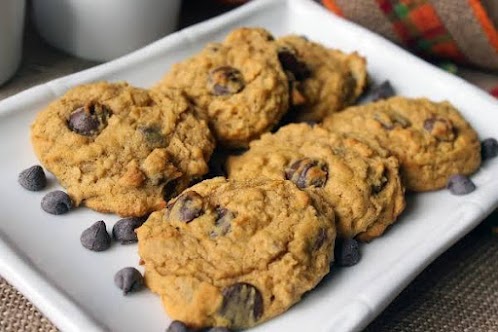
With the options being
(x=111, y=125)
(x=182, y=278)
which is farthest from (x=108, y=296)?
(x=111, y=125)

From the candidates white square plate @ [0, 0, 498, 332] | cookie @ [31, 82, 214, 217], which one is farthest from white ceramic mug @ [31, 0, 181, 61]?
cookie @ [31, 82, 214, 217]

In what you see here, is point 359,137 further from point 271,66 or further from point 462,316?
point 462,316

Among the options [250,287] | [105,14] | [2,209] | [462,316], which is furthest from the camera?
[105,14]

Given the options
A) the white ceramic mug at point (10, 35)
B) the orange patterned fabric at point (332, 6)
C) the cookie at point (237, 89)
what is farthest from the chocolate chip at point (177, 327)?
the orange patterned fabric at point (332, 6)

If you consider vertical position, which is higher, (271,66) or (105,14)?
(271,66)

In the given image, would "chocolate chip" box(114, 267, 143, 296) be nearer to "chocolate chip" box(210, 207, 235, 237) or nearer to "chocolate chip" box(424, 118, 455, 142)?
"chocolate chip" box(210, 207, 235, 237)
